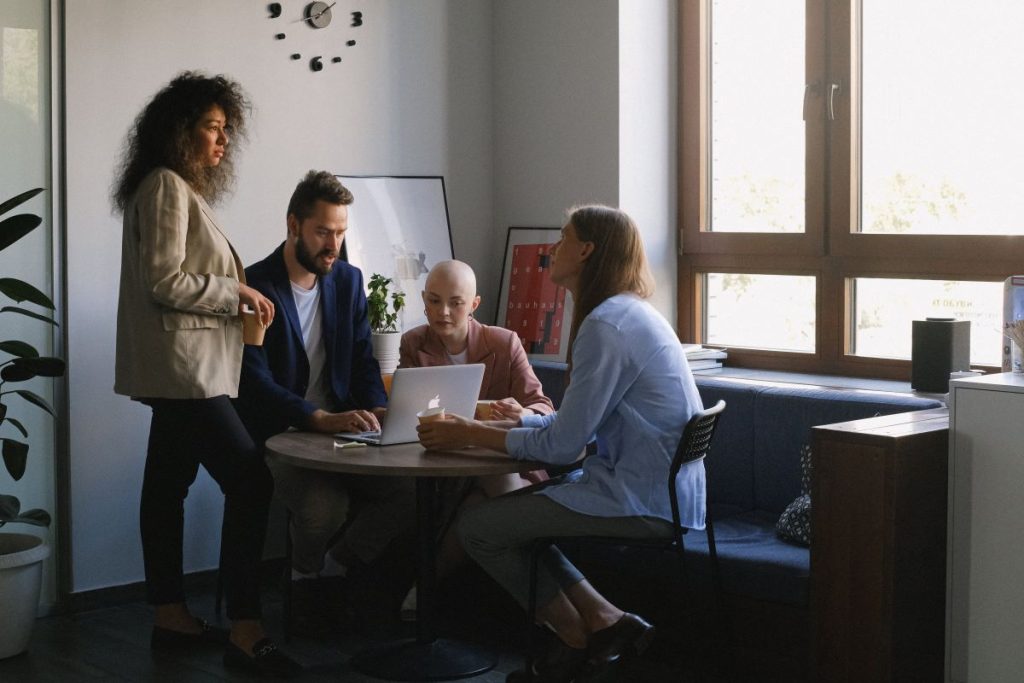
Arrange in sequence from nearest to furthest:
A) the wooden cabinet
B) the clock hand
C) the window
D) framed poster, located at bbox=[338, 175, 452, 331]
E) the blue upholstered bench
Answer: the wooden cabinet → the blue upholstered bench → the window → the clock hand → framed poster, located at bbox=[338, 175, 452, 331]

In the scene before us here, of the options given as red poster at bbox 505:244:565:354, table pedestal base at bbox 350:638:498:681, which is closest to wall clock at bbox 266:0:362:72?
red poster at bbox 505:244:565:354

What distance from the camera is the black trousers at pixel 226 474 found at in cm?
370

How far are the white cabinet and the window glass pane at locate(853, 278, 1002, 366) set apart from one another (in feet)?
3.12

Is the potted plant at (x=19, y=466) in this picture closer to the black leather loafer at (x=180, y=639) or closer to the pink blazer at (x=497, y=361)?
the black leather loafer at (x=180, y=639)

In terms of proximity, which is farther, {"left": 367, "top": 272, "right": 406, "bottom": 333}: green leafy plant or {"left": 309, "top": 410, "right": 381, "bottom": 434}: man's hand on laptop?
{"left": 367, "top": 272, "right": 406, "bottom": 333}: green leafy plant

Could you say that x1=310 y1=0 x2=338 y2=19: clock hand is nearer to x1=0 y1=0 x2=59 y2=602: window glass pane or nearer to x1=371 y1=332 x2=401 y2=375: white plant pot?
x1=0 y1=0 x2=59 y2=602: window glass pane

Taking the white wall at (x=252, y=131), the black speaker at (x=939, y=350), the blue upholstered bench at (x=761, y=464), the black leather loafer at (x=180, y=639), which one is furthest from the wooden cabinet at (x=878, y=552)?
the white wall at (x=252, y=131)

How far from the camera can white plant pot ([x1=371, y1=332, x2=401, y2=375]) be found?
464 centimetres

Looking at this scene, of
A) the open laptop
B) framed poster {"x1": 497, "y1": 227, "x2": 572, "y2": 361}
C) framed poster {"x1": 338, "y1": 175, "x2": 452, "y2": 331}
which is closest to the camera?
the open laptop

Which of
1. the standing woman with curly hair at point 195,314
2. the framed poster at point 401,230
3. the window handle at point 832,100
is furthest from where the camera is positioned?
the framed poster at point 401,230

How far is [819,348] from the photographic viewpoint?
15.5 ft

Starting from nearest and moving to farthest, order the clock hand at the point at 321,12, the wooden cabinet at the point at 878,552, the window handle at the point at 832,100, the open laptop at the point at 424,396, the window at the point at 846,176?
the wooden cabinet at the point at 878,552 → the open laptop at the point at 424,396 → the window at the point at 846,176 → the window handle at the point at 832,100 → the clock hand at the point at 321,12

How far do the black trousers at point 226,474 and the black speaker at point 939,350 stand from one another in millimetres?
2028

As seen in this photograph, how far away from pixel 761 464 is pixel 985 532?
954mm
